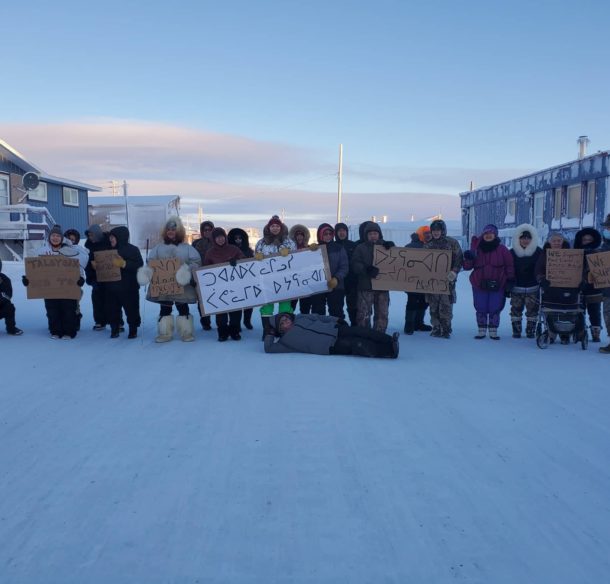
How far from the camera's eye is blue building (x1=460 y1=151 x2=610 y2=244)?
2005 centimetres

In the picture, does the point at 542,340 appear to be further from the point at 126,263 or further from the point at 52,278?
the point at 52,278

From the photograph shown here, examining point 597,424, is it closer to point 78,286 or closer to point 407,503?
point 407,503

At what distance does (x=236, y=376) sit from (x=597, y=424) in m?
Answer: 3.53

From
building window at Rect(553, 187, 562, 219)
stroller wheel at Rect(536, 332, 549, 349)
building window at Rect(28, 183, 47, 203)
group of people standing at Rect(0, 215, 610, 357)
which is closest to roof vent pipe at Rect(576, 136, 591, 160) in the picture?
building window at Rect(553, 187, 562, 219)

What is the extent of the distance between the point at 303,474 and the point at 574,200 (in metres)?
21.7

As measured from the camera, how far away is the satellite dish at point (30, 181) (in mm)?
26062

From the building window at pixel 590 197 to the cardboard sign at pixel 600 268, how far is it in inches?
544

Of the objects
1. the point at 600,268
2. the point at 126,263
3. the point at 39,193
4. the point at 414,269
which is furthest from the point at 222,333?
the point at 39,193

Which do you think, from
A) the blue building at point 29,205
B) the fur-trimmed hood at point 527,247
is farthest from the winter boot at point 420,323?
the blue building at point 29,205

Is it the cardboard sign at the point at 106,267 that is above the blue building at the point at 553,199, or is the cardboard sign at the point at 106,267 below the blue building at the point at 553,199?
below

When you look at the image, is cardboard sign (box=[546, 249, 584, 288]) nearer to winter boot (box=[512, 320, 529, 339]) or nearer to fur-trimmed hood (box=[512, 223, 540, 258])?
fur-trimmed hood (box=[512, 223, 540, 258])

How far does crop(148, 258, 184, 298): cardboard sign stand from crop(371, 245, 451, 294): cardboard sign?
3.00 meters

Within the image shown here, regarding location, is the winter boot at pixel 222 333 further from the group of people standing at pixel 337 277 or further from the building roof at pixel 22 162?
the building roof at pixel 22 162

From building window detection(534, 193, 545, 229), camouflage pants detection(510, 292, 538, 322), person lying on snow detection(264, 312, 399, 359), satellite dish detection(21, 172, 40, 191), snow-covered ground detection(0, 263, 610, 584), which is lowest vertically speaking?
snow-covered ground detection(0, 263, 610, 584)
